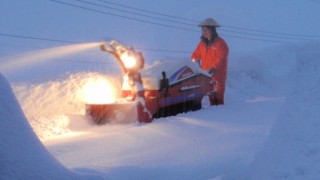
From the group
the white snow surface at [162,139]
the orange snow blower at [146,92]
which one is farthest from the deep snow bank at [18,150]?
the orange snow blower at [146,92]

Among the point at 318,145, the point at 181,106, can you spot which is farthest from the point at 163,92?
the point at 318,145

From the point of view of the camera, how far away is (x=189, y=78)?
8.27 m

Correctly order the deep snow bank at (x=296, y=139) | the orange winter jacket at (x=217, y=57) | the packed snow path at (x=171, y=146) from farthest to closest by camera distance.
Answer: the orange winter jacket at (x=217, y=57)
the packed snow path at (x=171, y=146)
the deep snow bank at (x=296, y=139)

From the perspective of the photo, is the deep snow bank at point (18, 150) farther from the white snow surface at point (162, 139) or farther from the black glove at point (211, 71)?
the black glove at point (211, 71)

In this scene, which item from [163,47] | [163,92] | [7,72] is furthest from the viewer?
[163,47]

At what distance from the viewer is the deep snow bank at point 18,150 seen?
8.86ft

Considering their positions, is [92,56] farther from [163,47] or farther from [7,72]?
[163,47]

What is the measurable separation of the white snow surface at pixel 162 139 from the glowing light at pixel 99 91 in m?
0.18

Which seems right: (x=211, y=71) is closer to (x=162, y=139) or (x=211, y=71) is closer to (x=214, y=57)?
(x=214, y=57)

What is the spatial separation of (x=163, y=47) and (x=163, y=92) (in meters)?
19.1

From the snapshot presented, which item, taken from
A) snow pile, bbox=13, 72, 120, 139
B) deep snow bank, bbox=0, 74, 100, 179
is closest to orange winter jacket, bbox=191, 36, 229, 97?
snow pile, bbox=13, 72, 120, 139

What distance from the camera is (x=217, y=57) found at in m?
9.48

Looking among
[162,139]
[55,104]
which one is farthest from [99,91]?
Answer: [162,139]

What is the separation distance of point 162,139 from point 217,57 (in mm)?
4355
